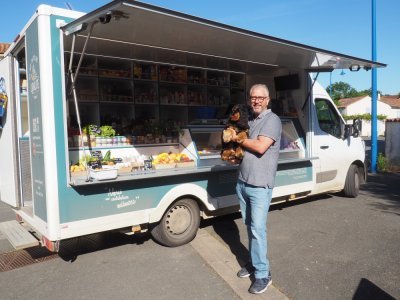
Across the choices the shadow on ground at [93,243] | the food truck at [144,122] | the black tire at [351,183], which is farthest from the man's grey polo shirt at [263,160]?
the black tire at [351,183]

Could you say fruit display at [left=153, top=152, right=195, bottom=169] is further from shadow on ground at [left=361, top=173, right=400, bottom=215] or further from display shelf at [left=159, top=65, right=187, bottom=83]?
shadow on ground at [left=361, top=173, right=400, bottom=215]

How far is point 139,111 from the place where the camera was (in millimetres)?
7496

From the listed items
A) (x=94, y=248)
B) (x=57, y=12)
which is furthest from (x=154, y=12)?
(x=94, y=248)

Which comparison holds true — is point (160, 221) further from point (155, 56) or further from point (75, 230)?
point (155, 56)

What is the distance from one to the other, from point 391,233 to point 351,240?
0.73 meters

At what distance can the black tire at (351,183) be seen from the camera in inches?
293

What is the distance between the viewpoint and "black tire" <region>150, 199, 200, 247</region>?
4.75 meters

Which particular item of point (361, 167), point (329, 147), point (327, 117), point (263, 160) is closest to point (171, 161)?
point (263, 160)

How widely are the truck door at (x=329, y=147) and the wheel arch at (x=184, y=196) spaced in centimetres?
250

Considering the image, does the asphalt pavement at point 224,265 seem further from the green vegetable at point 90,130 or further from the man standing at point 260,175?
Result: the green vegetable at point 90,130

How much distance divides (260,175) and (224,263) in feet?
4.56

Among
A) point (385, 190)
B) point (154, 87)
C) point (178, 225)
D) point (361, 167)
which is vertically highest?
point (154, 87)

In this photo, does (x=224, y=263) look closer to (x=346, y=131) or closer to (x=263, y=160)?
(x=263, y=160)

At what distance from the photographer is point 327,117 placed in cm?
701
